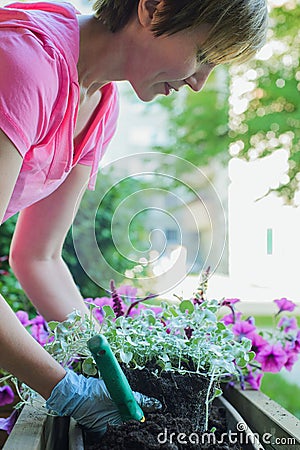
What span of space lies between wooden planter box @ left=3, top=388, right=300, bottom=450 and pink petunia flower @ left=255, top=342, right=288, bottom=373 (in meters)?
0.12

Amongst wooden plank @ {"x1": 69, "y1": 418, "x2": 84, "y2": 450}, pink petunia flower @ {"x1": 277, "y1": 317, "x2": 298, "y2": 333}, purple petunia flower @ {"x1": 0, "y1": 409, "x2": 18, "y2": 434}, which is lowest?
pink petunia flower @ {"x1": 277, "y1": 317, "x2": 298, "y2": 333}

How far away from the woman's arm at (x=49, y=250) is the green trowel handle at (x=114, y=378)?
0.41 m

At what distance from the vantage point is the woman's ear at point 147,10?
973 millimetres

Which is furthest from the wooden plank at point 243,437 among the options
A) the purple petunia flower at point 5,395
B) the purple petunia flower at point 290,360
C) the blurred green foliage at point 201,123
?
the blurred green foliage at point 201,123

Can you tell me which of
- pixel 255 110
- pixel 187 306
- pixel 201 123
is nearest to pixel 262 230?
A: pixel 255 110

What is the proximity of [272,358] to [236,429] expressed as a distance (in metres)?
0.34

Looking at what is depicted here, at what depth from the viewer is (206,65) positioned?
104 centimetres

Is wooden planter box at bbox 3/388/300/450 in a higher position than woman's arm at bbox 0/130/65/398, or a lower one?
lower

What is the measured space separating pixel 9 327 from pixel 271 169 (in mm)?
3199

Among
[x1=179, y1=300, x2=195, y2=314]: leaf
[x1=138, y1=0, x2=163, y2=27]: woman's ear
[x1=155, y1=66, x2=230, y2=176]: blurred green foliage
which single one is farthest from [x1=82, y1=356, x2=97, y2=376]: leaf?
[x1=155, y1=66, x2=230, y2=176]: blurred green foliage

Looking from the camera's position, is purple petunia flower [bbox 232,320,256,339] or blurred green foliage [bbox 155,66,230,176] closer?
purple petunia flower [bbox 232,320,256,339]

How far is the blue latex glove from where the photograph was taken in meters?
0.89

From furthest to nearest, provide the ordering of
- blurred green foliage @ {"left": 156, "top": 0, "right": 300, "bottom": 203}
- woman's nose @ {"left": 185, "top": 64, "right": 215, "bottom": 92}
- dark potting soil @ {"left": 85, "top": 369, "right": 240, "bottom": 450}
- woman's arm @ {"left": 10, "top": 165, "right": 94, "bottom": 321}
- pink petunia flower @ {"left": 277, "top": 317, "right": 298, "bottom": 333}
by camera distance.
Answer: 1. blurred green foliage @ {"left": 156, "top": 0, "right": 300, "bottom": 203}
2. pink petunia flower @ {"left": 277, "top": 317, "right": 298, "bottom": 333}
3. woman's arm @ {"left": 10, "top": 165, "right": 94, "bottom": 321}
4. woman's nose @ {"left": 185, "top": 64, "right": 215, "bottom": 92}
5. dark potting soil @ {"left": 85, "top": 369, "right": 240, "bottom": 450}

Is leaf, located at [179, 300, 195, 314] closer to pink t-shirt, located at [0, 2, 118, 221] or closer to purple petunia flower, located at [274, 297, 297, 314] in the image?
pink t-shirt, located at [0, 2, 118, 221]
